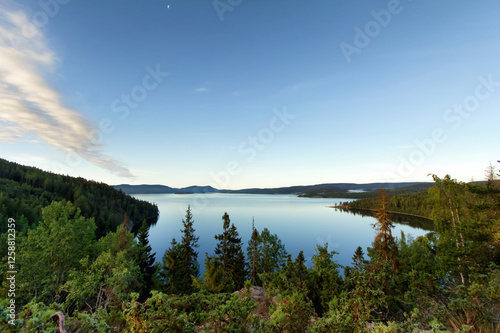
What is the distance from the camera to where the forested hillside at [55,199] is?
54.1 m

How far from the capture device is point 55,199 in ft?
243

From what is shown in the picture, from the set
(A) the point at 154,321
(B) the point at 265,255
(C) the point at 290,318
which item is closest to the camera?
(A) the point at 154,321

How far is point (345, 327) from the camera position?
388cm

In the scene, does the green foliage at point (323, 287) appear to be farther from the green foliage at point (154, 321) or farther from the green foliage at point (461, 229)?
the green foliage at point (154, 321)

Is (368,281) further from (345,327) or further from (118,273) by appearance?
(118,273)

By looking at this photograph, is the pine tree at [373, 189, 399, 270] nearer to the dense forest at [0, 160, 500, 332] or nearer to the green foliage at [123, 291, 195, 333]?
the dense forest at [0, 160, 500, 332]

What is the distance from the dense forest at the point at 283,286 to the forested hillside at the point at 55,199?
40.7m

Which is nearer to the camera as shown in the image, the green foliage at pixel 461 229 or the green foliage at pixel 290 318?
the green foliage at pixel 290 318

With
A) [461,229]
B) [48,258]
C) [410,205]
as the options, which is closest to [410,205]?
[410,205]

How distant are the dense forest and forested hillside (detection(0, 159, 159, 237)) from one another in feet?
133

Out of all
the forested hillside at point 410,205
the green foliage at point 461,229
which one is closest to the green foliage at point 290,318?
the green foliage at point 461,229

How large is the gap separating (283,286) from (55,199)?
9449 centimetres

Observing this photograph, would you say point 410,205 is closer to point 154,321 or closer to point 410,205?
point 410,205

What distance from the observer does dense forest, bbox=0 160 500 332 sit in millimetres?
3871
